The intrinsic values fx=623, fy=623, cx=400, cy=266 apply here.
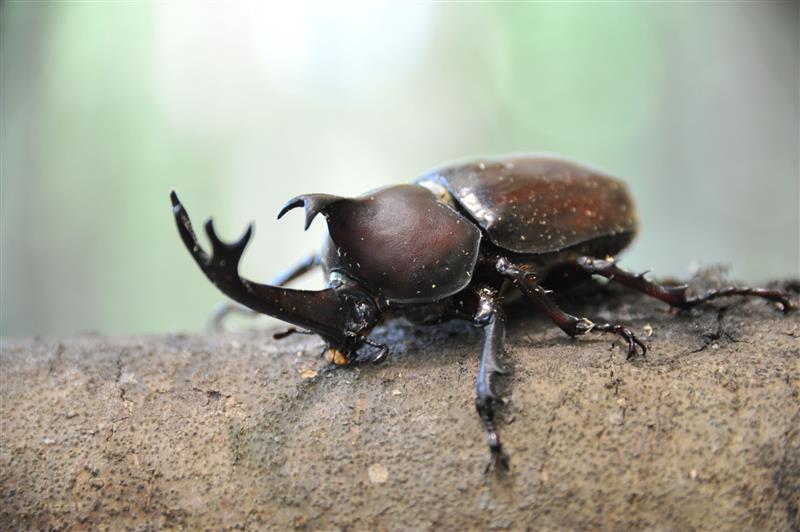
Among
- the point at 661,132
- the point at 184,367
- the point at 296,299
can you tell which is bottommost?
the point at 661,132

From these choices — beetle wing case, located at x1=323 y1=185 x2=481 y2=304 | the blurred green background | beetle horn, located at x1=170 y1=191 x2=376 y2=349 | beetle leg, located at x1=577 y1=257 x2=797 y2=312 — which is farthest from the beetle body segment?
the blurred green background

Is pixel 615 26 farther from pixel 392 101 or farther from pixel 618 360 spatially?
pixel 618 360

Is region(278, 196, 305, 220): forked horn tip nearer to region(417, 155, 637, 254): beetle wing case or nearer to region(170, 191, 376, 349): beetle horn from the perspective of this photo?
region(170, 191, 376, 349): beetle horn

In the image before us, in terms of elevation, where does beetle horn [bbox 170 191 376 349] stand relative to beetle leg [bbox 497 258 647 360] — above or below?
above

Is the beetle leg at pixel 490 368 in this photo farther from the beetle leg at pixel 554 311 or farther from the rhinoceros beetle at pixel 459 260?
the beetle leg at pixel 554 311

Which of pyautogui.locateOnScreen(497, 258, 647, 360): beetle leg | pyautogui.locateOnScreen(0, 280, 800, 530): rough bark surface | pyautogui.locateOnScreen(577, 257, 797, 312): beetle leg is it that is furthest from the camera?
pyautogui.locateOnScreen(577, 257, 797, 312): beetle leg

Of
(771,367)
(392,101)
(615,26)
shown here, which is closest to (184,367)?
(771,367)

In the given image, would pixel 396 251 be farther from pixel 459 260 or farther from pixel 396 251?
pixel 459 260

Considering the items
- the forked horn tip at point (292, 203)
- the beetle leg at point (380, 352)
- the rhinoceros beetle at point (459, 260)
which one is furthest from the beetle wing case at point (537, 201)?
the forked horn tip at point (292, 203)
